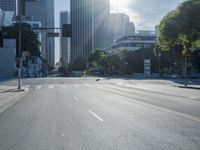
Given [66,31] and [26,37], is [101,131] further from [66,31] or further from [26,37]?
[26,37]

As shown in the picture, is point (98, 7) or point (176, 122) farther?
point (98, 7)

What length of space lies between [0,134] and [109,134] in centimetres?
300

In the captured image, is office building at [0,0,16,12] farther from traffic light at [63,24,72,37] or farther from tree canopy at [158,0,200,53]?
tree canopy at [158,0,200,53]

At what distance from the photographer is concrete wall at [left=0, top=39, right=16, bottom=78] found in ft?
310

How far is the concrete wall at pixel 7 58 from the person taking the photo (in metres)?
94.5

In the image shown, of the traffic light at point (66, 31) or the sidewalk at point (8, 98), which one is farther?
the traffic light at point (66, 31)

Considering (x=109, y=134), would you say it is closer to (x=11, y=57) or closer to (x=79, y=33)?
(x=11, y=57)

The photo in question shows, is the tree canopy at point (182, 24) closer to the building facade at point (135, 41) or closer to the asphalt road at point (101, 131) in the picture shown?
the asphalt road at point (101, 131)

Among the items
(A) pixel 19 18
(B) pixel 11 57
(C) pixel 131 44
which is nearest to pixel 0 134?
(A) pixel 19 18

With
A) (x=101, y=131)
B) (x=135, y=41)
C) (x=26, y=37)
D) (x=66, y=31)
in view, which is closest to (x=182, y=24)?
(x=66, y=31)

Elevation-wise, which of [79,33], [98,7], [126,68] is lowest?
[126,68]

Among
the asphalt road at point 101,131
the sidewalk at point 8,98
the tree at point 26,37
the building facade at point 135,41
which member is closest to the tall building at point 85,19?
the building facade at point 135,41

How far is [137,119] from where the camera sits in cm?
1363

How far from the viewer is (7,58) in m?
94.9
